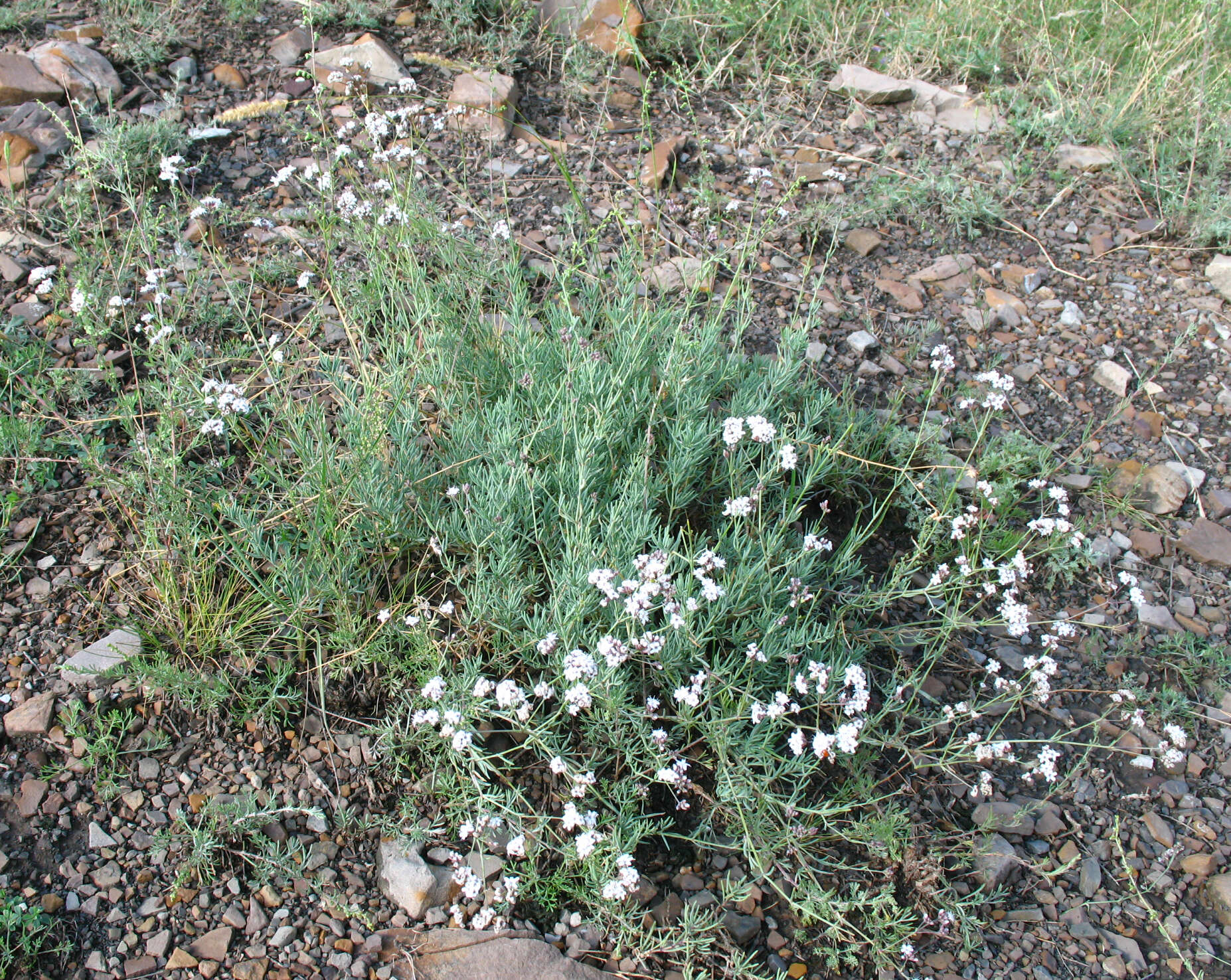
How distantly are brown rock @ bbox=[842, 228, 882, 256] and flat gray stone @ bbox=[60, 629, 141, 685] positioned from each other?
3.64m

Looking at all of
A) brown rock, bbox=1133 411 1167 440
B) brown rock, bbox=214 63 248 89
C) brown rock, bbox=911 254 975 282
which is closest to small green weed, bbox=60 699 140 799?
brown rock, bbox=214 63 248 89

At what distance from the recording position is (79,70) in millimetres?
4777

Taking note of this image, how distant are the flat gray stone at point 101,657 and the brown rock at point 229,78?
3.47 m

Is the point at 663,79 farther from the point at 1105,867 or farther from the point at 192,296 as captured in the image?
the point at 1105,867

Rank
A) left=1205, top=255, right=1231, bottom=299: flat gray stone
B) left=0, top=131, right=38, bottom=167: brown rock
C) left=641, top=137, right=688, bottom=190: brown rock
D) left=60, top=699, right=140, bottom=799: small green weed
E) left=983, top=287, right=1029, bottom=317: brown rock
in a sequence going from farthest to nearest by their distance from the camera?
left=641, top=137, right=688, bottom=190: brown rock
left=1205, top=255, right=1231, bottom=299: flat gray stone
left=983, top=287, right=1029, bottom=317: brown rock
left=0, top=131, right=38, bottom=167: brown rock
left=60, top=699, right=140, bottom=799: small green weed

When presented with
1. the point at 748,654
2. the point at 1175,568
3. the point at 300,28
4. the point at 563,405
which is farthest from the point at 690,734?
the point at 300,28

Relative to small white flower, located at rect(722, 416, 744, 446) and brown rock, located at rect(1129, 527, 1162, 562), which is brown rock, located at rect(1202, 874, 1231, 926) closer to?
brown rock, located at rect(1129, 527, 1162, 562)

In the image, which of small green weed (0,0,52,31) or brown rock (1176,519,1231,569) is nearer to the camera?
brown rock (1176,519,1231,569)

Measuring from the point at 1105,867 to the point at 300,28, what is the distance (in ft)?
18.5

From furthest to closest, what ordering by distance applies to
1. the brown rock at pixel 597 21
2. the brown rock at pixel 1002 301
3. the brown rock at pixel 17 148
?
the brown rock at pixel 597 21 → the brown rock at pixel 1002 301 → the brown rock at pixel 17 148

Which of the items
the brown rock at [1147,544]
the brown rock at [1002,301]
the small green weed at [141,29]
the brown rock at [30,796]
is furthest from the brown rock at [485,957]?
the small green weed at [141,29]

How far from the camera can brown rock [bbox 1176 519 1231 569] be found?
11.8 feet

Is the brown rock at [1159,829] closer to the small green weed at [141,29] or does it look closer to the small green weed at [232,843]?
the small green weed at [232,843]

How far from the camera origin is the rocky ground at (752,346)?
8.24 feet
